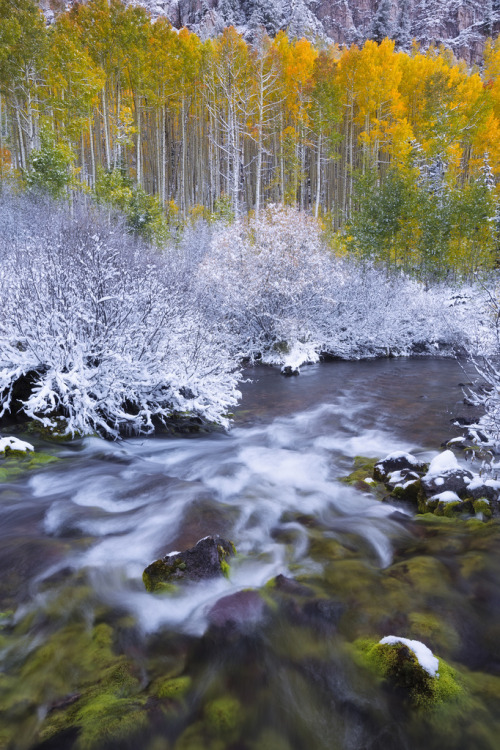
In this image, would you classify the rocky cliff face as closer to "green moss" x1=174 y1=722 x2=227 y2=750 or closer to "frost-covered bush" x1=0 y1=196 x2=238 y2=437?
"frost-covered bush" x1=0 y1=196 x2=238 y2=437

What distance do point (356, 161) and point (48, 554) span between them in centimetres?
4156

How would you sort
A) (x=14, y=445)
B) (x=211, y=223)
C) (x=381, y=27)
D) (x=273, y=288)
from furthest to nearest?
(x=381, y=27) < (x=211, y=223) < (x=273, y=288) < (x=14, y=445)

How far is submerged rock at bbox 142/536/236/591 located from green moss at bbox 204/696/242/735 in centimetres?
101

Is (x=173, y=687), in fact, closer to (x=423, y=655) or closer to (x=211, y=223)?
(x=423, y=655)

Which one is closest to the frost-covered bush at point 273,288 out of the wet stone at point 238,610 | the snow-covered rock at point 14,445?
the snow-covered rock at point 14,445

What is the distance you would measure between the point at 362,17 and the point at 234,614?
87206 millimetres

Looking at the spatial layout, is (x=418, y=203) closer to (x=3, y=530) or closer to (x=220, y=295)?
(x=220, y=295)

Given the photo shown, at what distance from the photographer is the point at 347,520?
4.54m

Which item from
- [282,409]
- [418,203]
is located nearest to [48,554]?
[282,409]

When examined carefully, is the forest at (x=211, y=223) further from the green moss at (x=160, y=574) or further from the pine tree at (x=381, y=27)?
the pine tree at (x=381, y=27)

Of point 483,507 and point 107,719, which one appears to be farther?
point 483,507

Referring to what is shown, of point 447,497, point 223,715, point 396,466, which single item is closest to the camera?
point 223,715

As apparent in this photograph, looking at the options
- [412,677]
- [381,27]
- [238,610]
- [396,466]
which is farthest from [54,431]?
[381,27]

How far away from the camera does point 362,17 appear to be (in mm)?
67562
